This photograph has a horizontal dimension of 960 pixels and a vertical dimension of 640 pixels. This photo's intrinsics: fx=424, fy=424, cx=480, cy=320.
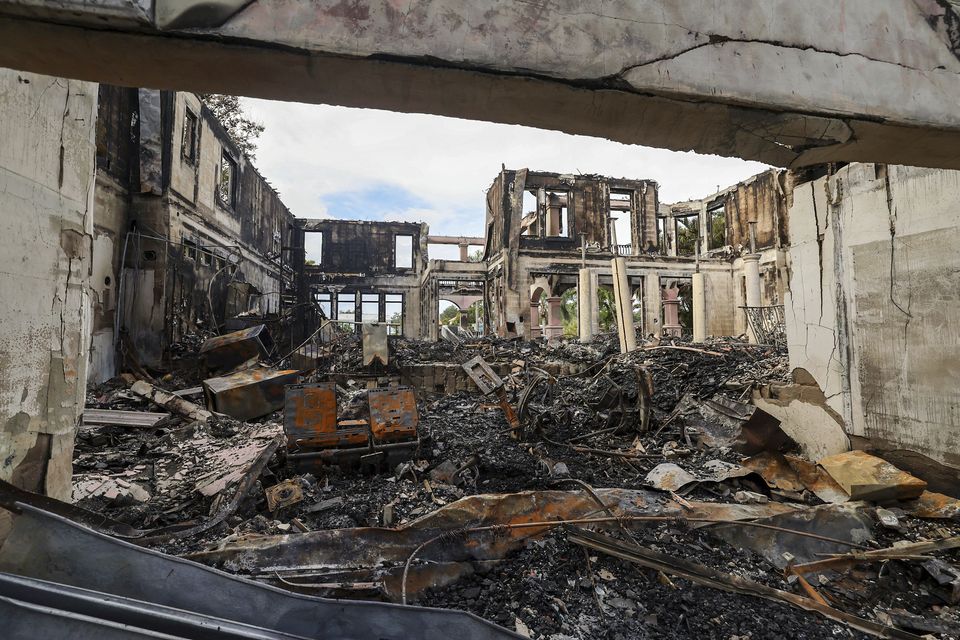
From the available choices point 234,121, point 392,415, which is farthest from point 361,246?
point 392,415

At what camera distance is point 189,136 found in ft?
37.0

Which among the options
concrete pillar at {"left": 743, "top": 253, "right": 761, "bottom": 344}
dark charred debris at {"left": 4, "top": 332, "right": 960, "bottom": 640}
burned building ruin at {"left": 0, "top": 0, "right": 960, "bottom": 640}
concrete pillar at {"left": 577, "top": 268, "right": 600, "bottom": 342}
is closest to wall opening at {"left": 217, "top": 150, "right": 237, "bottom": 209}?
burned building ruin at {"left": 0, "top": 0, "right": 960, "bottom": 640}

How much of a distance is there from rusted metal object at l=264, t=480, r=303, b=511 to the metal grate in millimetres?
10222

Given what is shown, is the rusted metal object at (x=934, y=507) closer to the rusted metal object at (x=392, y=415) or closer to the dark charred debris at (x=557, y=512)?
the dark charred debris at (x=557, y=512)

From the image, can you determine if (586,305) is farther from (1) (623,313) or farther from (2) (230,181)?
(2) (230,181)

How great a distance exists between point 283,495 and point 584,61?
404cm

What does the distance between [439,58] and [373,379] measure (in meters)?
9.15

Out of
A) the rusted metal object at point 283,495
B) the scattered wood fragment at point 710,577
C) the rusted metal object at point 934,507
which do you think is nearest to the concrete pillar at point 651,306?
the rusted metal object at point 934,507

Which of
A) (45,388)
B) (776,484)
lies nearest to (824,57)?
(776,484)

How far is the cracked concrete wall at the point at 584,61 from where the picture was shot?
4.62 feet

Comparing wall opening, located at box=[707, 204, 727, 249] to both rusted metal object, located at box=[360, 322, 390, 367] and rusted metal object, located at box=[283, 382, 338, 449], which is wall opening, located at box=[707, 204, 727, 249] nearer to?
rusted metal object, located at box=[360, 322, 390, 367]

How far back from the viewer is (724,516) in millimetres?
3318

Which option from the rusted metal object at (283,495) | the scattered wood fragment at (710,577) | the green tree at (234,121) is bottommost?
the scattered wood fragment at (710,577)

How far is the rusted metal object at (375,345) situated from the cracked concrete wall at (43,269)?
265 inches
